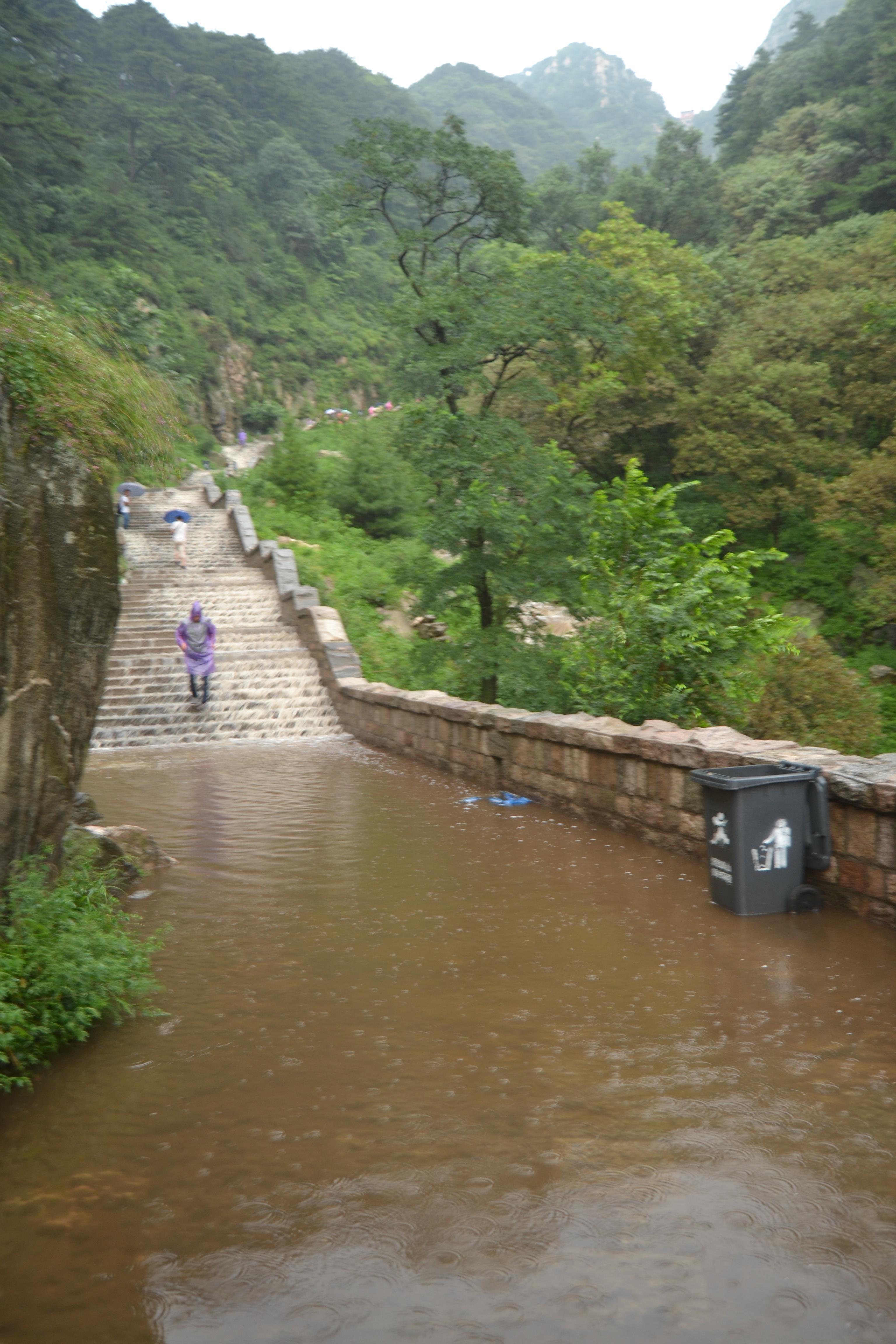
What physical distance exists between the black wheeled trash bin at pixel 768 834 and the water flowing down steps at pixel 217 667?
808 centimetres

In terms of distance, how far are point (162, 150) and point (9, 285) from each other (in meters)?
60.5

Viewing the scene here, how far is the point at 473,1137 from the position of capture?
2773 millimetres

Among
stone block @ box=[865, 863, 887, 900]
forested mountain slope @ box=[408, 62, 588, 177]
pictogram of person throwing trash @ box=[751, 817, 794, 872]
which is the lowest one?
stone block @ box=[865, 863, 887, 900]

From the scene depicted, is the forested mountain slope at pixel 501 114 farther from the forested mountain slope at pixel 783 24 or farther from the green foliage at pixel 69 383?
the green foliage at pixel 69 383

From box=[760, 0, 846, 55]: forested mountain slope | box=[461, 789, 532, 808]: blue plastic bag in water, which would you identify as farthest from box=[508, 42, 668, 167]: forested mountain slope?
box=[461, 789, 532, 808]: blue plastic bag in water

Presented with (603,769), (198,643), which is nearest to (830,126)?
(198,643)

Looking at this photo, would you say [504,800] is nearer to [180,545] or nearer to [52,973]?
[52,973]

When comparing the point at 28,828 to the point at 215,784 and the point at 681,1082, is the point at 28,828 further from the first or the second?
the point at 215,784

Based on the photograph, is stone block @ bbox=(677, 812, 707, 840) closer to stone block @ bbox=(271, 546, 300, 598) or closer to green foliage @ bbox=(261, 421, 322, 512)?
stone block @ bbox=(271, 546, 300, 598)

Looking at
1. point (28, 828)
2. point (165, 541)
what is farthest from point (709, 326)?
point (28, 828)

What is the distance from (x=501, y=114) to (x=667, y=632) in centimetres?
14279

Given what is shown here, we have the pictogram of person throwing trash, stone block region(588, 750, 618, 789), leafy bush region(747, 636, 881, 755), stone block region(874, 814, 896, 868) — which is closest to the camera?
stone block region(874, 814, 896, 868)

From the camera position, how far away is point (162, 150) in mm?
55375

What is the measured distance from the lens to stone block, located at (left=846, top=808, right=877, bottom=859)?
14.5ft
